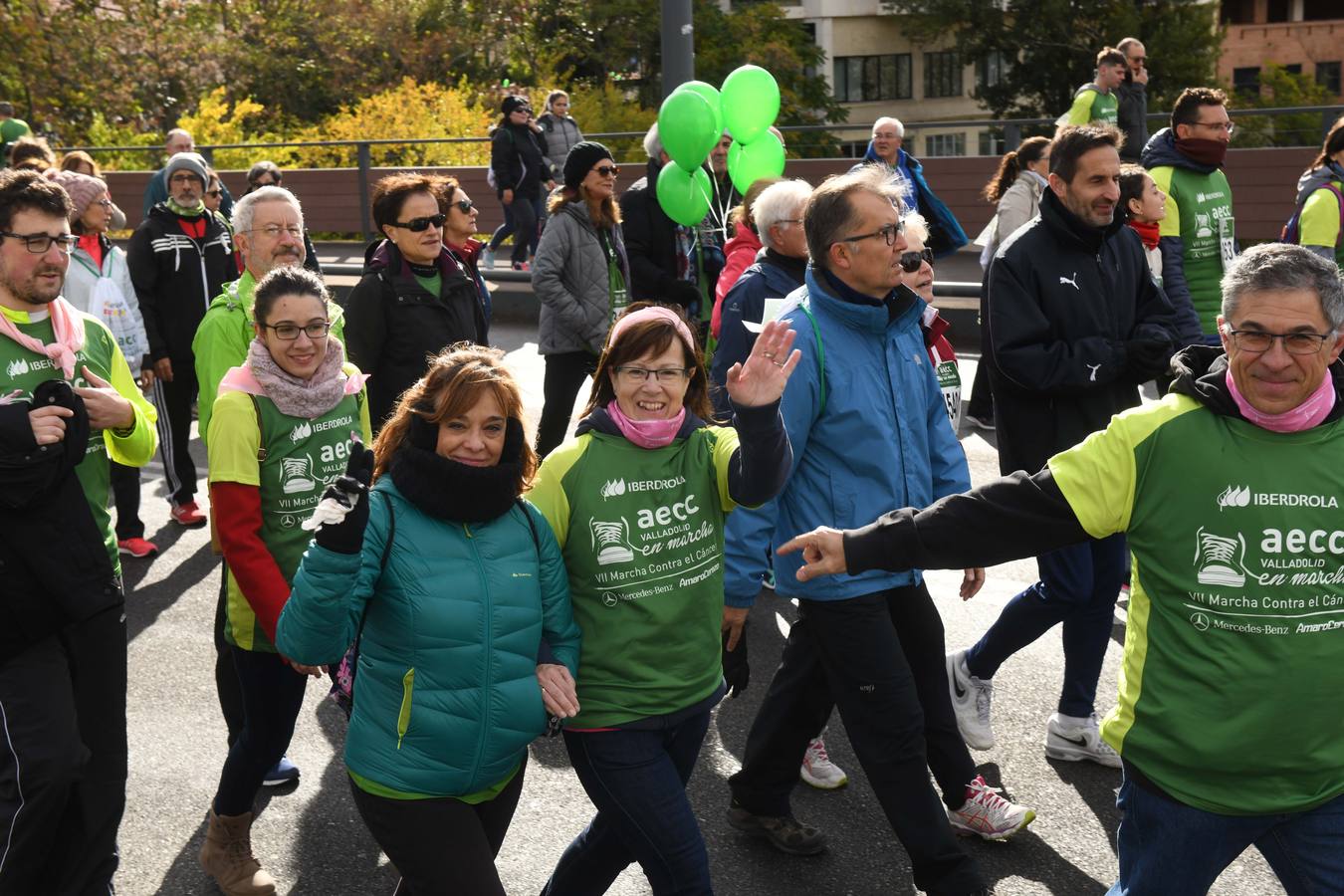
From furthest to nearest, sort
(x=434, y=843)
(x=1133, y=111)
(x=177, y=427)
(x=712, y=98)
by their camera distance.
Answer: (x=1133, y=111) < (x=712, y=98) < (x=177, y=427) < (x=434, y=843)

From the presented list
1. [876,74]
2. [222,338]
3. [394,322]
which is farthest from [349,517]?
[876,74]

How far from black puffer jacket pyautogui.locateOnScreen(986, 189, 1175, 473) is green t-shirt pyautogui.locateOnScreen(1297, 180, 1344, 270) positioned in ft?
9.72

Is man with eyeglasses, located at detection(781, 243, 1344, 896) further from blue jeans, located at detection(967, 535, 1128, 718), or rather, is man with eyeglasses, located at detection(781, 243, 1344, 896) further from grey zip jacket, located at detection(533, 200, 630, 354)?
grey zip jacket, located at detection(533, 200, 630, 354)

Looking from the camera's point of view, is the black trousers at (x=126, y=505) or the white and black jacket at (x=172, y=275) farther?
the white and black jacket at (x=172, y=275)

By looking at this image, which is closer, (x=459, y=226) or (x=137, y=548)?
(x=459, y=226)

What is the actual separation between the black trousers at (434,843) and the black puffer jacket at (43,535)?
3.37ft

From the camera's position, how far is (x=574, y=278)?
26.3 ft

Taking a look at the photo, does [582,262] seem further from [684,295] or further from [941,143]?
[941,143]

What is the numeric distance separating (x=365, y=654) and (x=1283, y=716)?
2023 millimetres

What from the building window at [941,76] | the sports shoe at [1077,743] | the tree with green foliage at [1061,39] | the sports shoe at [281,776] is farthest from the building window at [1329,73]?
the sports shoe at [281,776]

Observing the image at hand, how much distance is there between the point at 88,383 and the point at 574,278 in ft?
13.4

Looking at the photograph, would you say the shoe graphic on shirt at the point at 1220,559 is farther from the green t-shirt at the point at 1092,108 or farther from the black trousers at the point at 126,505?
the green t-shirt at the point at 1092,108

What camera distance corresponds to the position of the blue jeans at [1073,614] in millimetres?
5102

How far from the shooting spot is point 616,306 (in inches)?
319
